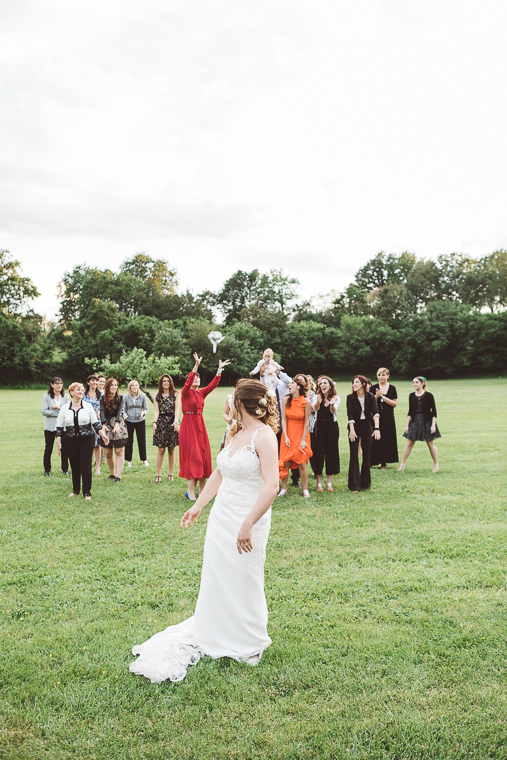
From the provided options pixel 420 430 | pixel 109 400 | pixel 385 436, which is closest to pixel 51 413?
pixel 109 400

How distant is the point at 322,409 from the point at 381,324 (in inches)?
1983

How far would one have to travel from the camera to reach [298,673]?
3.84m

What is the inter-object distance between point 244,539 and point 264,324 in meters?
60.2

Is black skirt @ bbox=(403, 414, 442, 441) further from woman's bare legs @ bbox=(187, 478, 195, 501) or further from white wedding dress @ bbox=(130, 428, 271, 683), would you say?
white wedding dress @ bbox=(130, 428, 271, 683)

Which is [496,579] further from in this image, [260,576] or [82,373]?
[82,373]

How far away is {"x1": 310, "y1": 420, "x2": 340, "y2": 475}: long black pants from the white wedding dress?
5.76 metres

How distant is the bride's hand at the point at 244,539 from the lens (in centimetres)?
389

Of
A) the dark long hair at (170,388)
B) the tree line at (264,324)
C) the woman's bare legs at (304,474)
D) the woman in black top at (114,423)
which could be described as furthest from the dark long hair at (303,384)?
the tree line at (264,324)

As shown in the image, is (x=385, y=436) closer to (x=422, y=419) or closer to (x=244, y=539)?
(x=422, y=419)

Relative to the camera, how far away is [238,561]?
4.02 metres

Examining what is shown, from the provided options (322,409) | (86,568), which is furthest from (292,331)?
(86,568)

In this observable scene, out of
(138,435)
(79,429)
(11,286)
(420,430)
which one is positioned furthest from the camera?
(11,286)

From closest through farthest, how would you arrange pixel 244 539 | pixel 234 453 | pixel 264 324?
pixel 244 539 < pixel 234 453 < pixel 264 324

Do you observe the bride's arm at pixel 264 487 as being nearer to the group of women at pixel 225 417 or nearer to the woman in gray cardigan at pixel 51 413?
the group of women at pixel 225 417
